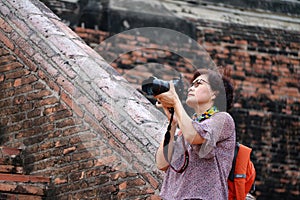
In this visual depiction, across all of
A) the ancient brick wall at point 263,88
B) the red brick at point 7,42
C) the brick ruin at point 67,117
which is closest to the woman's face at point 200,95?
→ the brick ruin at point 67,117

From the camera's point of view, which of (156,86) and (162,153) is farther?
(162,153)

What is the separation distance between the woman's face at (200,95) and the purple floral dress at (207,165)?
0.48 ft

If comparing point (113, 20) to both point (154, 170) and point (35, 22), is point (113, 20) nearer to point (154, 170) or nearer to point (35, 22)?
point (35, 22)

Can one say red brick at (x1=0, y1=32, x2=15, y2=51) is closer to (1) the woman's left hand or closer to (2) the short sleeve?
(1) the woman's left hand

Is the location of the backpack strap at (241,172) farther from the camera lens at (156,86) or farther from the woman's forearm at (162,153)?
the camera lens at (156,86)

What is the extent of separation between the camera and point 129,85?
20.3ft

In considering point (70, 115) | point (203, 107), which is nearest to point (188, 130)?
point (203, 107)

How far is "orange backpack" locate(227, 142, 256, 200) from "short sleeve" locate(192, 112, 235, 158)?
141 mm

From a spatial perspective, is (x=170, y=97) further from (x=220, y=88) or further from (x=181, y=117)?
(x=220, y=88)

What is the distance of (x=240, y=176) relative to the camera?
14.0 ft

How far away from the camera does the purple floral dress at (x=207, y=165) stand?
4145 mm

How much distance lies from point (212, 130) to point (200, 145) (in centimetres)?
10

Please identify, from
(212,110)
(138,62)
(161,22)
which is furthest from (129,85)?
(161,22)

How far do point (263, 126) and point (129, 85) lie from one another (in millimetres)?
4520
